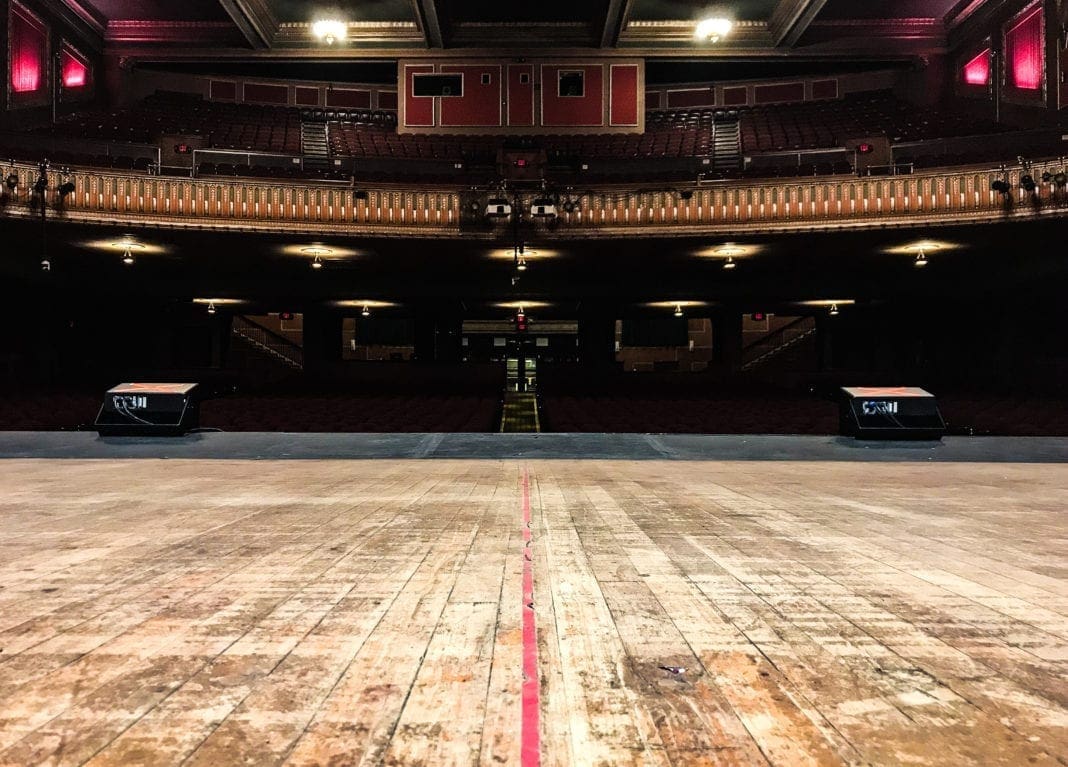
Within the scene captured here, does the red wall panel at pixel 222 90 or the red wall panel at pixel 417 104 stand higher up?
the red wall panel at pixel 222 90

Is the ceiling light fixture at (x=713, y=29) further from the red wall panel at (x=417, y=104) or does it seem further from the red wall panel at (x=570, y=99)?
the red wall panel at (x=417, y=104)

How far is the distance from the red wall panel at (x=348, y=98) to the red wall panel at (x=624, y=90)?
653 cm

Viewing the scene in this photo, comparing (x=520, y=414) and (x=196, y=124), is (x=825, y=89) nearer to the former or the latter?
(x=520, y=414)

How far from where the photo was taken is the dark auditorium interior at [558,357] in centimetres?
148

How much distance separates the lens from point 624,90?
13266mm

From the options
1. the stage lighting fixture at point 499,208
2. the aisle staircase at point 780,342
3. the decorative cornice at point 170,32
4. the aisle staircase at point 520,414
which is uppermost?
the decorative cornice at point 170,32

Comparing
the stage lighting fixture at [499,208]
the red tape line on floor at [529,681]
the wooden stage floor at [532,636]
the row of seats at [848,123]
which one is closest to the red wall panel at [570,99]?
the row of seats at [848,123]

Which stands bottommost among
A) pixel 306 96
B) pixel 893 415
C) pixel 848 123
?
pixel 893 415

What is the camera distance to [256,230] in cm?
1002

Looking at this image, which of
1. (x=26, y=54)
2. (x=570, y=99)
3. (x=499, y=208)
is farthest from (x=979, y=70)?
(x=26, y=54)

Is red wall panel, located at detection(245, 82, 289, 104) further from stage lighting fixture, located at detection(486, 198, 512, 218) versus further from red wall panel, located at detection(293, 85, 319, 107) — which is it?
stage lighting fixture, located at detection(486, 198, 512, 218)

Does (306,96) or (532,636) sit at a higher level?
(306,96)

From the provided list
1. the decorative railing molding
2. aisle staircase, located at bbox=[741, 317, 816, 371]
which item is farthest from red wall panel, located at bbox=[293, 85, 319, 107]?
aisle staircase, located at bbox=[741, 317, 816, 371]

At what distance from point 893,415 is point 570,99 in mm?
9683
